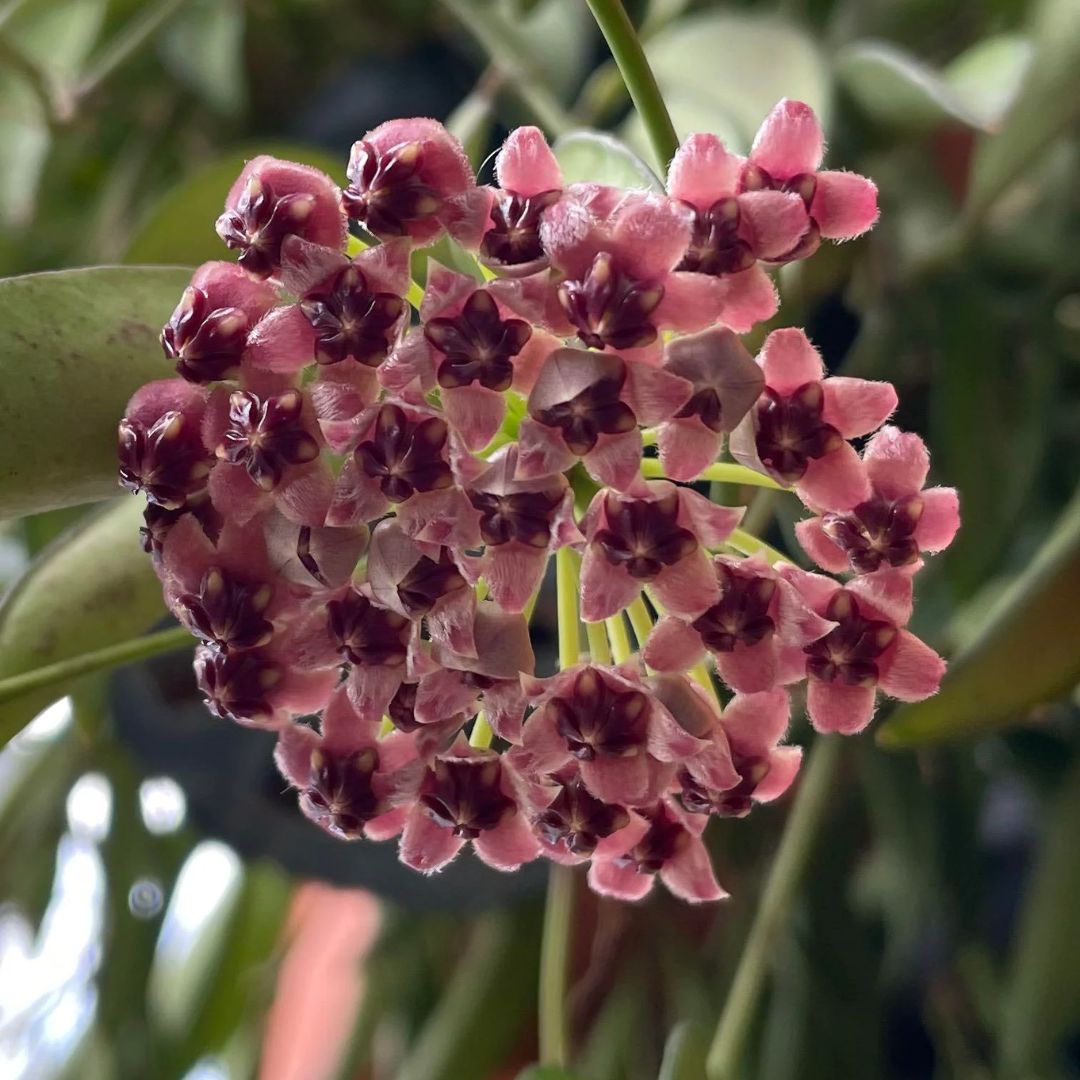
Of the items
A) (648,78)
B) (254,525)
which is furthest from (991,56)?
(254,525)

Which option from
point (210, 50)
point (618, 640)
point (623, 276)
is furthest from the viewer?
point (210, 50)

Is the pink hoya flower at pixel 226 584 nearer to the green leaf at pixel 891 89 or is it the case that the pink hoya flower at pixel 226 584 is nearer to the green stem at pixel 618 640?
the green stem at pixel 618 640

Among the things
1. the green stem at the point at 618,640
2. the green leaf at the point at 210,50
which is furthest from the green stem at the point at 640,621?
the green leaf at the point at 210,50

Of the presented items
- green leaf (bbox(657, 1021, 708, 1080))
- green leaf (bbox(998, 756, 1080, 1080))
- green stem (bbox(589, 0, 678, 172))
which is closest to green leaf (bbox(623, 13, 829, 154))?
green stem (bbox(589, 0, 678, 172))

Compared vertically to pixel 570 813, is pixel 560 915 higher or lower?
lower

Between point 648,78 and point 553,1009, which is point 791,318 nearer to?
point 648,78

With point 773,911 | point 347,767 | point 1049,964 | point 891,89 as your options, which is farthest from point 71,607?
point 1049,964

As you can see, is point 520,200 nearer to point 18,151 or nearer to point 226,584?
point 226,584
